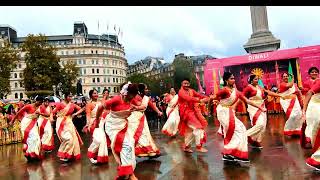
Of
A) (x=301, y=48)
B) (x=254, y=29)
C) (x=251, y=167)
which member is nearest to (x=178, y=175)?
(x=251, y=167)

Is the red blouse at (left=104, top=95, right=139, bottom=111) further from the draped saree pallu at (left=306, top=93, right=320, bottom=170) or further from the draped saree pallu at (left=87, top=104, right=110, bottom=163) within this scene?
the draped saree pallu at (left=306, top=93, right=320, bottom=170)

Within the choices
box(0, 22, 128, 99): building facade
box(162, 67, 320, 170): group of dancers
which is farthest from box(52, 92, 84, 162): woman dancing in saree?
box(0, 22, 128, 99): building facade

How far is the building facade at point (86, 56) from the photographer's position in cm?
12106

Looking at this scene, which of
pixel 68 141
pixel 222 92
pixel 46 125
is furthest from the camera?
pixel 46 125

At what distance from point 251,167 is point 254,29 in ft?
99.3

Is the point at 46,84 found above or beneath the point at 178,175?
above

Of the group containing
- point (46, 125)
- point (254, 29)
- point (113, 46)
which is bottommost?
point (46, 125)

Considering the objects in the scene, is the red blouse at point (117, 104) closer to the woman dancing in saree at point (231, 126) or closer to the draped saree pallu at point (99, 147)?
the woman dancing in saree at point (231, 126)

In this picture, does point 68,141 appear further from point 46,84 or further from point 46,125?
point 46,84

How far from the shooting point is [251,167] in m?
7.34

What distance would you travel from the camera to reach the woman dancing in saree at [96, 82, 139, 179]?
6.46 m

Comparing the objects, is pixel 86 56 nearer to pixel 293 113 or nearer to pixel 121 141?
pixel 293 113

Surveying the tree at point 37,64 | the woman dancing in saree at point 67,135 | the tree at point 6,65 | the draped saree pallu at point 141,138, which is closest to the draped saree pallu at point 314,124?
the draped saree pallu at point 141,138

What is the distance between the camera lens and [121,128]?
6.64m
